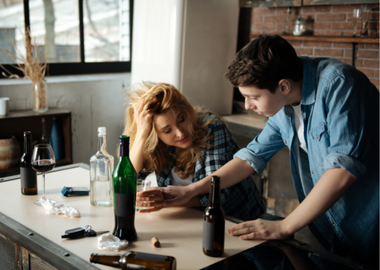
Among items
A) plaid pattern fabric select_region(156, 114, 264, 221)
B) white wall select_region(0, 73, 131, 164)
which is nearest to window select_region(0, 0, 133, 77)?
white wall select_region(0, 73, 131, 164)

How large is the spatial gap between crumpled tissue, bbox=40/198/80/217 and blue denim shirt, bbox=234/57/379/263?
0.83 metres

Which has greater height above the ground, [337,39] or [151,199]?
[337,39]

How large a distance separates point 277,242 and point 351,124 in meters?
0.43

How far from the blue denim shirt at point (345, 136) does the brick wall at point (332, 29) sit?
6.44ft

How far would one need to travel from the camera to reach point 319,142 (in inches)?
50.8

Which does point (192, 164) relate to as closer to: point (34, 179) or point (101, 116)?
point (34, 179)

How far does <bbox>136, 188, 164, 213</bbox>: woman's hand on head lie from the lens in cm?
141

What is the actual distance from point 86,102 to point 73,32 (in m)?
0.74

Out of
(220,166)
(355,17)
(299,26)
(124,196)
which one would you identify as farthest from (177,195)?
(299,26)

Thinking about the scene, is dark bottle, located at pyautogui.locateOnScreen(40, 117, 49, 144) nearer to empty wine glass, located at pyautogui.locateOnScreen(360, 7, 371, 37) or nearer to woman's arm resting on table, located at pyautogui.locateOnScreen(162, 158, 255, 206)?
woman's arm resting on table, located at pyautogui.locateOnScreen(162, 158, 255, 206)

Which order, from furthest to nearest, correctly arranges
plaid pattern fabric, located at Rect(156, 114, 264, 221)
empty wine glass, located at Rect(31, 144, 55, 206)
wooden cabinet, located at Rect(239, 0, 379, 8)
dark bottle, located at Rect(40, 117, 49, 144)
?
dark bottle, located at Rect(40, 117, 49, 144) → wooden cabinet, located at Rect(239, 0, 379, 8) → plaid pattern fabric, located at Rect(156, 114, 264, 221) → empty wine glass, located at Rect(31, 144, 55, 206)

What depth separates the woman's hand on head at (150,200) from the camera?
1.41 m

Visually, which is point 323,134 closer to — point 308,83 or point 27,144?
point 308,83

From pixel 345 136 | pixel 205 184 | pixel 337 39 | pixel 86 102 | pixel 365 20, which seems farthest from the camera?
pixel 86 102
